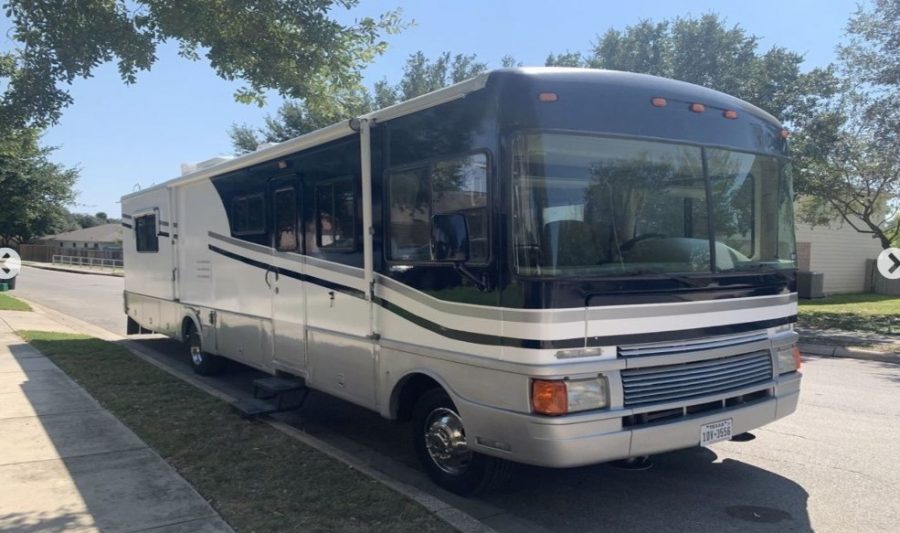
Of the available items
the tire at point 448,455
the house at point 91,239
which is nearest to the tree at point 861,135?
the tire at point 448,455

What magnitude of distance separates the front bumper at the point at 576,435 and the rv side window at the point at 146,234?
778cm

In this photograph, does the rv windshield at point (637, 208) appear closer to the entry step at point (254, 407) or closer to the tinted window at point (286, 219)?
the tinted window at point (286, 219)

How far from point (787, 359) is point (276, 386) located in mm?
4549

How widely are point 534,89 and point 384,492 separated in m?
→ 2.85

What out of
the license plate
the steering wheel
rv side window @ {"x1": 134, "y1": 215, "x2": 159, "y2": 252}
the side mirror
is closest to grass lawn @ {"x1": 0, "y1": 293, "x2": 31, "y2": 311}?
rv side window @ {"x1": 134, "y1": 215, "x2": 159, "y2": 252}

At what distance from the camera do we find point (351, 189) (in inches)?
Answer: 232

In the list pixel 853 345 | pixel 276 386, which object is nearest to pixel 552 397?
pixel 276 386

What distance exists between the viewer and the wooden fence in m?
26.9

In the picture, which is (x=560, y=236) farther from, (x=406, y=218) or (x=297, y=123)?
(x=297, y=123)

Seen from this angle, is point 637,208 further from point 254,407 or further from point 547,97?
point 254,407

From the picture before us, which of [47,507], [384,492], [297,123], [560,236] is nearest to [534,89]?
[560,236]

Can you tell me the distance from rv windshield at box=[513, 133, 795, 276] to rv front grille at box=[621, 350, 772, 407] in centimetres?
63

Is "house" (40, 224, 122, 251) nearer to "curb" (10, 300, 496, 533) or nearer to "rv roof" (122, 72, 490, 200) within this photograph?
"rv roof" (122, 72, 490, 200)

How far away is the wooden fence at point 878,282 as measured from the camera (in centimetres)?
2686
